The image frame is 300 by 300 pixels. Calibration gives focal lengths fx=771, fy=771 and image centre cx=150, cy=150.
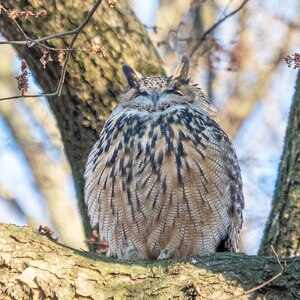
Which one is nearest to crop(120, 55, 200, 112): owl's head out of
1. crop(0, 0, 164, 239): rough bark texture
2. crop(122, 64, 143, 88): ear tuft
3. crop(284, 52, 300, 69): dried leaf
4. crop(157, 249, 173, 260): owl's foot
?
crop(122, 64, 143, 88): ear tuft

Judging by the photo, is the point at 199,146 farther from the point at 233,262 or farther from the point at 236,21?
the point at 236,21

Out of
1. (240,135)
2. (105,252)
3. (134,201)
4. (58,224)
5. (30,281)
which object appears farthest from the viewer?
(240,135)

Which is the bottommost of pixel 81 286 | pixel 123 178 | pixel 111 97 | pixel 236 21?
pixel 81 286

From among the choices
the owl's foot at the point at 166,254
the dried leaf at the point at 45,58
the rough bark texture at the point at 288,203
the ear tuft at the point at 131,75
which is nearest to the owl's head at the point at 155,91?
the ear tuft at the point at 131,75

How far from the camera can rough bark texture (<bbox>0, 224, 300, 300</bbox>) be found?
3047mm

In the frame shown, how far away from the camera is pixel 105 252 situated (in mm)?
4703

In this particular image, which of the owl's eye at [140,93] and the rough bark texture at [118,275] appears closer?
the rough bark texture at [118,275]

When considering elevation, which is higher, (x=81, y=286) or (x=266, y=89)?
(x=266, y=89)

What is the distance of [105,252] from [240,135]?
137 inches

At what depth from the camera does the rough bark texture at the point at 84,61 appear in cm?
449

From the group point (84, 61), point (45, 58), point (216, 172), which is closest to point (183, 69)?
point (84, 61)

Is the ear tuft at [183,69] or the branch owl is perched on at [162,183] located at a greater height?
the ear tuft at [183,69]

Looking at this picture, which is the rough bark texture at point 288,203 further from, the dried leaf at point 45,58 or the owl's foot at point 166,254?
the dried leaf at point 45,58

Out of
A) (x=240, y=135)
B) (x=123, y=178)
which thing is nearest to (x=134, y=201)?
(x=123, y=178)
